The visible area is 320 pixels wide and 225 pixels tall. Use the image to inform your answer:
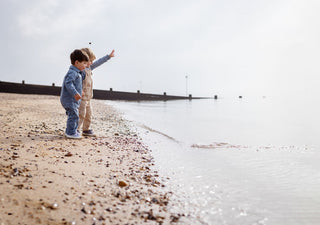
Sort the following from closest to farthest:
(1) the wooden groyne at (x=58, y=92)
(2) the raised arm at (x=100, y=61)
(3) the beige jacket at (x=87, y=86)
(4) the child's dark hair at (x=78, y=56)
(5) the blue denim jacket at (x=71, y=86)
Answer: (5) the blue denim jacket at (x=71, y=86) < (4) the child's dark hair at (x=78, y=56) < (3) the beige jacket at (x=87, y=86) < (2) the raised arm at (x=100, y=61) < (1) the wooden groyne at (x=58, y=92)

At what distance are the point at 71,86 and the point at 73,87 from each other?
0.04m

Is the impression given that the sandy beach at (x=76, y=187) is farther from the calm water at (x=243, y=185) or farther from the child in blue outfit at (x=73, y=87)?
the child in blue outfit at (x=73, y=87)

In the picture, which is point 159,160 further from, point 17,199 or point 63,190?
point 17,199

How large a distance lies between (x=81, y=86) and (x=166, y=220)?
353 centimetres

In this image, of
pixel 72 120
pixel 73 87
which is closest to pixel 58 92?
pixel 72 120

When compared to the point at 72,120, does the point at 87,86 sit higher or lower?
higher

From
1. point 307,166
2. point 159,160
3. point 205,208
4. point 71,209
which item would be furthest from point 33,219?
point 307,166

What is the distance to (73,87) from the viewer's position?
14.1 ft

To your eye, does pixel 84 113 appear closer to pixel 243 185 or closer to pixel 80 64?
pixel 80 64

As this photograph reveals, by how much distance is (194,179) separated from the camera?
2.93m

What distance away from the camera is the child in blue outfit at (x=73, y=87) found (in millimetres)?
4340

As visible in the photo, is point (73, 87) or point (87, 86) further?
point (87, 86)

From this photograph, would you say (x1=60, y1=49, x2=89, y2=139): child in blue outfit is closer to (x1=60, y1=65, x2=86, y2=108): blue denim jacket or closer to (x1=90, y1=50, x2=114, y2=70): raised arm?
(x1=60, y1=65, x2=86, y2=108): blue denim jacket

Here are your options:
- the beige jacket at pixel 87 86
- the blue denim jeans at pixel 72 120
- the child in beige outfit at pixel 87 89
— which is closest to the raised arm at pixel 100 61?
the child in beige outfit at pixel 87 89
